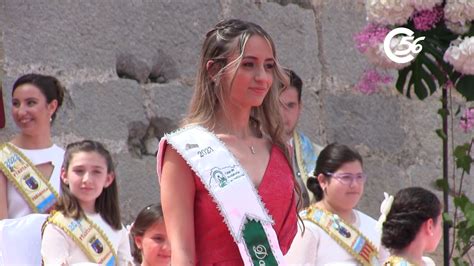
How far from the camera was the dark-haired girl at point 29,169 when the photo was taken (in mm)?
5488

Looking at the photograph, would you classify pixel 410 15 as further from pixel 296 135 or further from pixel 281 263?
pixel 281 263

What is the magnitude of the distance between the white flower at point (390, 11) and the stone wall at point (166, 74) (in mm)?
827

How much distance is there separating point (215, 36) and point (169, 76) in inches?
110

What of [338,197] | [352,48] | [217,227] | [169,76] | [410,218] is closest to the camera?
[217,227]

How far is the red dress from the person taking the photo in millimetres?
3631

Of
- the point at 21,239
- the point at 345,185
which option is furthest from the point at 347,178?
the point at 21,239

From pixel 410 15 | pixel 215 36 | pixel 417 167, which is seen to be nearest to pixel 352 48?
pixel 417 167

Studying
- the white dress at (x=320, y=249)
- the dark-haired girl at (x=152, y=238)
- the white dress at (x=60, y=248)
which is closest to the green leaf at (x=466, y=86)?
the white dress at (x=320, y=249)

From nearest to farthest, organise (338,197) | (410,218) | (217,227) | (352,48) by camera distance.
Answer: (217,227)
(410,218)
(338,197)
(352,48)

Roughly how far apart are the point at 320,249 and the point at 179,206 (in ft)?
7.84

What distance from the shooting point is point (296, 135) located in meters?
6.35

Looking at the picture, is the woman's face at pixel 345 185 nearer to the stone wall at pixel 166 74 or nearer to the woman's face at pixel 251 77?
the stone wall at pixel 166 74

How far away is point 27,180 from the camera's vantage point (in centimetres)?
569

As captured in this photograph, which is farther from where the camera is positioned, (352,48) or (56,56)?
(352,48)
